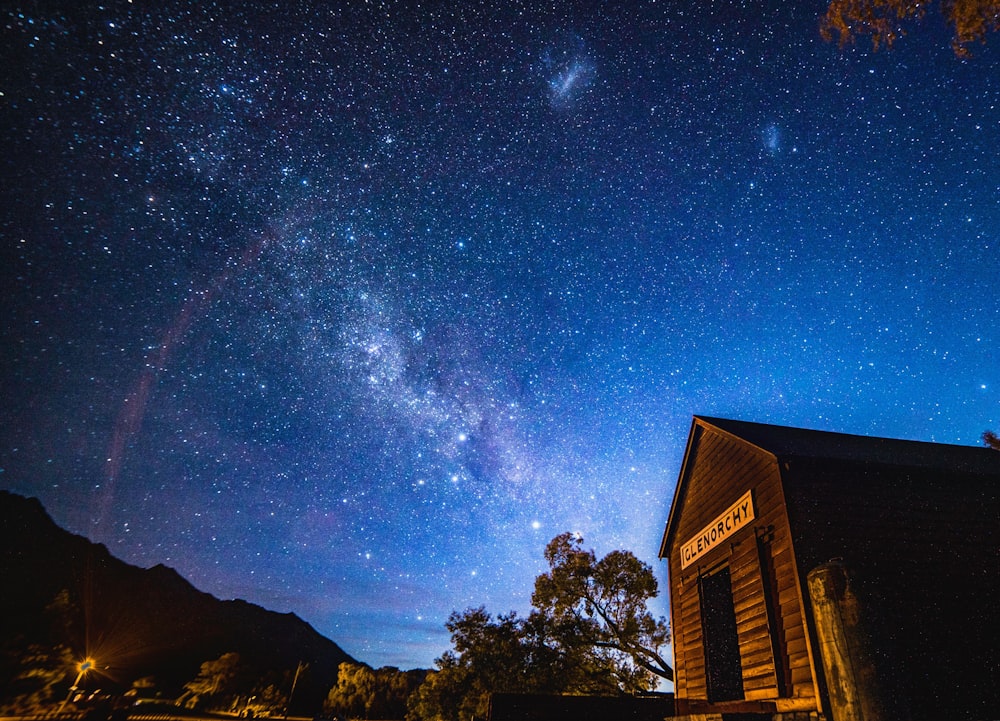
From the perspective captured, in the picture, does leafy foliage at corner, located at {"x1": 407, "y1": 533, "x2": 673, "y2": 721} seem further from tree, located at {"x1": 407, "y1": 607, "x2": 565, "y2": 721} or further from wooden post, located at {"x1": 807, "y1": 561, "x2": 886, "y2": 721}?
wooden post, located at {"x1": 807, "y1": 561, "x2": 886, "y2": 721}

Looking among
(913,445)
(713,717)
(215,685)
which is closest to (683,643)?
(913,445)

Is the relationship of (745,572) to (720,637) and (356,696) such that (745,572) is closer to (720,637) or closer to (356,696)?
(720,637)

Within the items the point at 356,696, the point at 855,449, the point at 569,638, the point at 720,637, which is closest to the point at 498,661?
the point at 569,638

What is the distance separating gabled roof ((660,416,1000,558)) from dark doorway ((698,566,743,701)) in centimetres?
328

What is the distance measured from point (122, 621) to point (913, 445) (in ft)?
429

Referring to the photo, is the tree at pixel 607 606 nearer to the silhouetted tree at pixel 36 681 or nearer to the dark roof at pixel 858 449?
the dark roof at pixel 858 449

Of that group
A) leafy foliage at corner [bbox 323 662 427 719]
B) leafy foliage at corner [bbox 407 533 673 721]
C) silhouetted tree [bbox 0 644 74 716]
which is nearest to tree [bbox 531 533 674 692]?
leafy foliage at corner [bbox 407 533 673 721]

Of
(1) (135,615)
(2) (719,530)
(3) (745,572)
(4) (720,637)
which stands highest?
(2) (719,530)

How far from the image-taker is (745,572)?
972 centimetres

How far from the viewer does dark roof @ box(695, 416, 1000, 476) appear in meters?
9.59

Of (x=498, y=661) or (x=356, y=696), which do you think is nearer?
(x=498, y=661)

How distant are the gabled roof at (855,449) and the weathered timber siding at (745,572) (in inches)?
12.0

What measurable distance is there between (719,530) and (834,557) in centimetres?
394

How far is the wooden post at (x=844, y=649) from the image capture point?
212 cm
